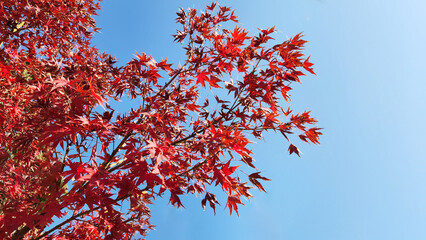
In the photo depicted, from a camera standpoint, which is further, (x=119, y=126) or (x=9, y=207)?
(x=9, y=207)

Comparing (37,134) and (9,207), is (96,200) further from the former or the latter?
(9,207)

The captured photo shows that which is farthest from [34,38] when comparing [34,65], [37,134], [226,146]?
[226,146]

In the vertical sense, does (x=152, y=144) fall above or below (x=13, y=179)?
below

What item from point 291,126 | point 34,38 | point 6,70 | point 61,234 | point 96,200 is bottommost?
point 96,200

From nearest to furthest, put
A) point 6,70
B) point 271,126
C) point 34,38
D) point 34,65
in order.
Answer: point 271,126, point 6,70, point 34,65, point 34,38

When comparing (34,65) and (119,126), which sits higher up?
(34,65)

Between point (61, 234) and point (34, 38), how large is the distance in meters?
3.82

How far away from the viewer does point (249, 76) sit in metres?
2.84

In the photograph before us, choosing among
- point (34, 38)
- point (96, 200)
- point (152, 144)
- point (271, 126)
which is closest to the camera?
point (152, 144)

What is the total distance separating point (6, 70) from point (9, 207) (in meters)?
2.01

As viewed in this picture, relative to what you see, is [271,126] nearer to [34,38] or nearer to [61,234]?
[61,234]

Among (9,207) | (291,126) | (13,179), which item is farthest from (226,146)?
(13,179)

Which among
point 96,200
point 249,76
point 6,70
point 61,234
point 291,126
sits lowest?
point 96,200

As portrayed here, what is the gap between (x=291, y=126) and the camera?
271cm
